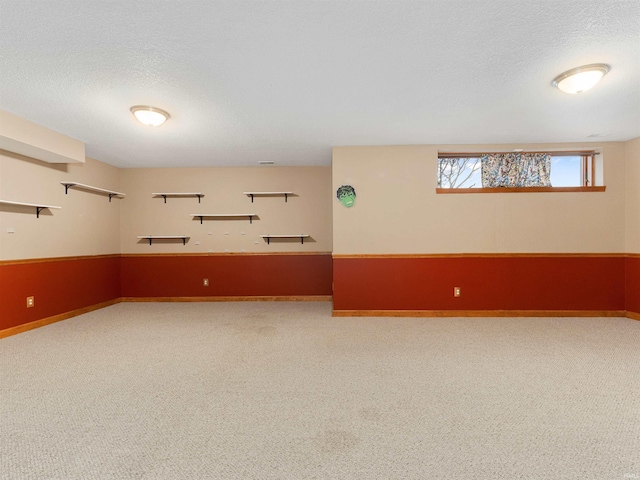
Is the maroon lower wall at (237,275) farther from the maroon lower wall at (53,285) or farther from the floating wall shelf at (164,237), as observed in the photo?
the maroon lower wall at (53,285)

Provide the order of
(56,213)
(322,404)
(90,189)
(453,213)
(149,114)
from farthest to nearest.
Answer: (90,189), (453,213), (56,213), (149,114), (322,404)

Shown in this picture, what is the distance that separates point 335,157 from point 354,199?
2.35 feet

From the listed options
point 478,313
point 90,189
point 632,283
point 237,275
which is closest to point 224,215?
point 237,275

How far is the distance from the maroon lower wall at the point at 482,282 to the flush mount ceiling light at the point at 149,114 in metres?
2.98

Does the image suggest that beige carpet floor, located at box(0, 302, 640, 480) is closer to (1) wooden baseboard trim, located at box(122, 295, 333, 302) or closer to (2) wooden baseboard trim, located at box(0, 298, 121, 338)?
(2) wooden baseboard trim, located at box(0, 298, 121, 338)

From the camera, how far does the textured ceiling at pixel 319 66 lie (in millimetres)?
1979

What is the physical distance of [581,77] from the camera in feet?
8.73

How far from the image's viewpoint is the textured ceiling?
1.98 metres

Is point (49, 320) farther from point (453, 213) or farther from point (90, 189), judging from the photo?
point (453, 213)

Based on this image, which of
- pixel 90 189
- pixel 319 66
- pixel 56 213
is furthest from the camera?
pixel 90 189

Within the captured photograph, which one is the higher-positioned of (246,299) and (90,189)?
(90,189)

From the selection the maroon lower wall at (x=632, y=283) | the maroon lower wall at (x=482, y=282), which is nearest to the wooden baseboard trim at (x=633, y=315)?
the maroon lower wall at (x=632, y=283)

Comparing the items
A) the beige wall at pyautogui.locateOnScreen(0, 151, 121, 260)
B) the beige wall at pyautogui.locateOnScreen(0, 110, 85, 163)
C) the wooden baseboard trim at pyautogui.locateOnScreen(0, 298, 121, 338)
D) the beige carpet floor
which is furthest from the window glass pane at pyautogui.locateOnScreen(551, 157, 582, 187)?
the wooden baseboard trim at pyautogui.locateOnScreen(0, 298, 121, 338)

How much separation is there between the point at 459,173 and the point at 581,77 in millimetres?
2372
